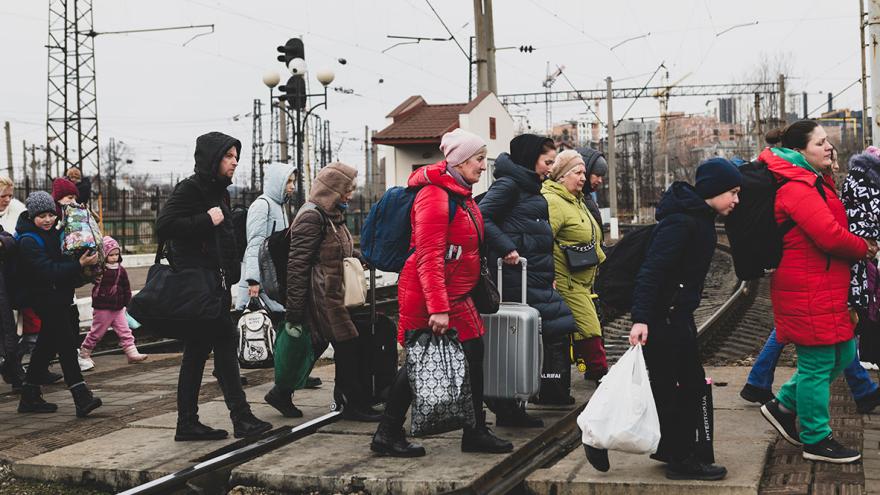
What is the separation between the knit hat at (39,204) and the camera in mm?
7688

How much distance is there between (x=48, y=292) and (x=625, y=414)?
445 cm

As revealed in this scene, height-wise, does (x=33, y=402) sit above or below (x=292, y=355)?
below

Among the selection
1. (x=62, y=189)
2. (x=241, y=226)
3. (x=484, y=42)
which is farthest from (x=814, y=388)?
(x=484, y=42)

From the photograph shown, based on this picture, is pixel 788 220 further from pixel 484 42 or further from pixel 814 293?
pixel 484 42

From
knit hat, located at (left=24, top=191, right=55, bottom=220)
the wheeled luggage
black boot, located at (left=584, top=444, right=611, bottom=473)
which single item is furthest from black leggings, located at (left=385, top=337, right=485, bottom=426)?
knit hat, located at (left=24, top=191, right=55, bottom=220)

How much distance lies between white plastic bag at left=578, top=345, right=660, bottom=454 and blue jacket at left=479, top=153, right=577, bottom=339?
2047 mm

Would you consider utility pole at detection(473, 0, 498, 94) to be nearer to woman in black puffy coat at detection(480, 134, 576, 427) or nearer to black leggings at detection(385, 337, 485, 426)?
woman in black puffy coat at detection(480, 134, 576, 427)

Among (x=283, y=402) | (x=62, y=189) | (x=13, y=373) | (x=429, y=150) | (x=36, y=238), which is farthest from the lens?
(x=429, y=150)

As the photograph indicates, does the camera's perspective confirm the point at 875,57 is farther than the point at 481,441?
Yes

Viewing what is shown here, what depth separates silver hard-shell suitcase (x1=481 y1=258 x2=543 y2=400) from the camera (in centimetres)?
623

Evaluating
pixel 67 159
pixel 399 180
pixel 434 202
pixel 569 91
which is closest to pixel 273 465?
pixel 434 202

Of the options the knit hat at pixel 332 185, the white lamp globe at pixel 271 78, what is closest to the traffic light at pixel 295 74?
the white lamp globe at pixel 271 78

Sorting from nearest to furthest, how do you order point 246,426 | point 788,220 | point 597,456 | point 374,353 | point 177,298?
1. point 597,456
2. point 788,220
3. point 177,298
4. point 246,426
5. point 374,353

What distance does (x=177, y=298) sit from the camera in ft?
20.2
